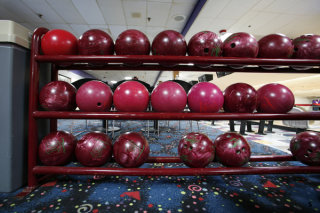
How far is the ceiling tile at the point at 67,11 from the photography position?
3.03 m

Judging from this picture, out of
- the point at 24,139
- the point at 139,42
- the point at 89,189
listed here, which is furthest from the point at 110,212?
the point at 139,42

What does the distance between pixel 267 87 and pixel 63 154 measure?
5.06 ft

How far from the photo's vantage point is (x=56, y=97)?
949mm

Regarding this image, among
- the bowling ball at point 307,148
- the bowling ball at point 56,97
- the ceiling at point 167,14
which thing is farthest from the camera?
the ceiling at point 167,14

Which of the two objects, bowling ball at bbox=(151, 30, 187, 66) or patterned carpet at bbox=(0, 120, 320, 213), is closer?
patterned carpet at bbox=(0, 120, 320, 213)

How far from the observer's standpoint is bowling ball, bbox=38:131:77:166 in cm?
97

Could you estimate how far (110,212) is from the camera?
784 millimetres

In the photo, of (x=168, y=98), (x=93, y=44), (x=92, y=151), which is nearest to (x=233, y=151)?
(x=168, y=98)

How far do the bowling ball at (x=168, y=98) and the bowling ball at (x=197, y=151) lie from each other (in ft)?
0.82

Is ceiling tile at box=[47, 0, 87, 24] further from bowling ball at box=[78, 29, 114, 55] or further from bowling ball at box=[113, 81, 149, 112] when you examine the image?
bowling ball at box=[113, 81, 149, 112]

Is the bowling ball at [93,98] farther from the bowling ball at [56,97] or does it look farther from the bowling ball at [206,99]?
the bowling ball at [206,99]

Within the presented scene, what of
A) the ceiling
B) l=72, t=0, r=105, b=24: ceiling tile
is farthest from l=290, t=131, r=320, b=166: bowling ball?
l=72, t=0, r=105, b=24: ceiling tile

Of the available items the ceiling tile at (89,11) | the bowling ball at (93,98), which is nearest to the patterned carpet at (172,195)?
the bowling ball at (93,98)

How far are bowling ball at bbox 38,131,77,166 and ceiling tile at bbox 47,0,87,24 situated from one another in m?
3.33
